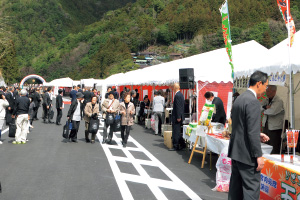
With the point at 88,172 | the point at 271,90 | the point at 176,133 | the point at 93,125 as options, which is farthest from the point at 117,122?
the point at 271,90

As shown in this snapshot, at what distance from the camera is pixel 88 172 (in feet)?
25.3

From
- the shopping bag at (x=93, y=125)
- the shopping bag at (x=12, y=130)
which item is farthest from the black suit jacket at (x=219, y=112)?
the shopping bag at (x=12, y=130)

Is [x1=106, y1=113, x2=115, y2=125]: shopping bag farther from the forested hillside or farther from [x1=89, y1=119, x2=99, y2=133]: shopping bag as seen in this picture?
the forested hillside

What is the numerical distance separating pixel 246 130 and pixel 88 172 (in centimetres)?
457

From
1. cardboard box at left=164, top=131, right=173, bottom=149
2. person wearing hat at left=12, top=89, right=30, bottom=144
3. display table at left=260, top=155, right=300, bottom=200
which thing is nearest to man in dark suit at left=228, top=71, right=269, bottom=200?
display table at left=260, top=155, right=300, bottom=200

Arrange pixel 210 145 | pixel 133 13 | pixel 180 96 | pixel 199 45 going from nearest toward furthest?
pixel 210 145, pixel 180 96, pixel 199 45, pixel 133 13

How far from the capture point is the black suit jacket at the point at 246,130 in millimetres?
4027

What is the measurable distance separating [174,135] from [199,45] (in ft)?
366

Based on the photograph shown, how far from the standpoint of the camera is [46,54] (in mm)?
143750

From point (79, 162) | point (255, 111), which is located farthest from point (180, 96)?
point (255, 111)

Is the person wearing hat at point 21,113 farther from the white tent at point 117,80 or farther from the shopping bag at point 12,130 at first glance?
the white tent at point 117,80

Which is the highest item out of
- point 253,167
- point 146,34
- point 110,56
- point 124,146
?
point 146,34

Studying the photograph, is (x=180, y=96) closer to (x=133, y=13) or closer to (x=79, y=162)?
(x=79, y=162)

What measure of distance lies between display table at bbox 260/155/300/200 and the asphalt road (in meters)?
1.10
